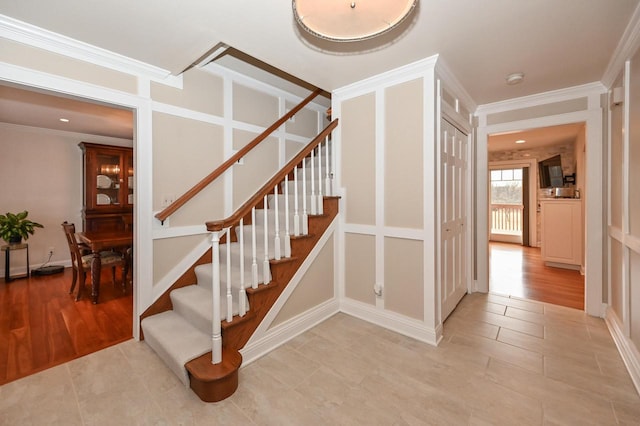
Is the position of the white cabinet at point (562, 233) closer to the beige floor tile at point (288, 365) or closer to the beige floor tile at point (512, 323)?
the beige floor tile at point (512, 323)

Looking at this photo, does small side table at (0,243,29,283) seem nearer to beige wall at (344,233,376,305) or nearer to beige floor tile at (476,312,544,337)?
beige wall at (344,233,376,305)

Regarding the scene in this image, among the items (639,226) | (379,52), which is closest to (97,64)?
(379,52)

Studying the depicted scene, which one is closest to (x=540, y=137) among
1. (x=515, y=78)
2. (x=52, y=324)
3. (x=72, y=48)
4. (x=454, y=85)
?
(x=515, y=78)

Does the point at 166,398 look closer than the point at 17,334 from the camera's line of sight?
Yes

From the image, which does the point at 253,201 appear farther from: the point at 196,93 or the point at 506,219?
the point at 506,219

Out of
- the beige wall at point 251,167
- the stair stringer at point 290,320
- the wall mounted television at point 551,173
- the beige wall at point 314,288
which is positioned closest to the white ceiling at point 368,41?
the beige wall at point 251,167

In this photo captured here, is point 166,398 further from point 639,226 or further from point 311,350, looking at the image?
point 639,226

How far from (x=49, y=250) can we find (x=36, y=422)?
14.7 ft

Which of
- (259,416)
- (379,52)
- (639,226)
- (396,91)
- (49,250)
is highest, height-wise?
(379,52)

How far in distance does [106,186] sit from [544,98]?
22.2 ft

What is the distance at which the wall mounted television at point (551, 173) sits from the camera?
546cm

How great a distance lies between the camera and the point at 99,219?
481cm

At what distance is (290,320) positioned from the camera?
241cm

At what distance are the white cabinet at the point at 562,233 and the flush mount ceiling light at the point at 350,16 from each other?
A: 5.25m
